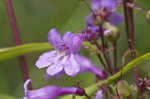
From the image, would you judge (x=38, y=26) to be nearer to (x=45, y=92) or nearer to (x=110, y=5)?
(x=110, y=5)

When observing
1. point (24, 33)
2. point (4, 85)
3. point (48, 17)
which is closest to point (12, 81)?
point (4, 85)

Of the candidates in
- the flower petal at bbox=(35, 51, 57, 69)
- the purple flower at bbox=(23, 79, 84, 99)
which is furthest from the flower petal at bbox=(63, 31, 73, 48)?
the purple flower at bbox=(23, 79, 84, 99)

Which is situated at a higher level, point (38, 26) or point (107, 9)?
point (107, 9)

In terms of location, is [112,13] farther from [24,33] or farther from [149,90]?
[24,33]

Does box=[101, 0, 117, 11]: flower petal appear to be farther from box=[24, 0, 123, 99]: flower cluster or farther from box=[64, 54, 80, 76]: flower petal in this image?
box=[64, 54, 80, 76]: flower petal

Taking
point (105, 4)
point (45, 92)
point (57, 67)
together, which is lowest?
point (45, 92)

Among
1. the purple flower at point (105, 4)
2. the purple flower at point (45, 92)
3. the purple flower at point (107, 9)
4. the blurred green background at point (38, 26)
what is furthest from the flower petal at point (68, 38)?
the blurred green background at point (38, 26)

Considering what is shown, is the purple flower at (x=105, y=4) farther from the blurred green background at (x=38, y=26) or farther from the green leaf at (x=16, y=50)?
the blurred green background at (x=38, y=26)

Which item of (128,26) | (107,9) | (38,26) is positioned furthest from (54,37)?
(38,26)
